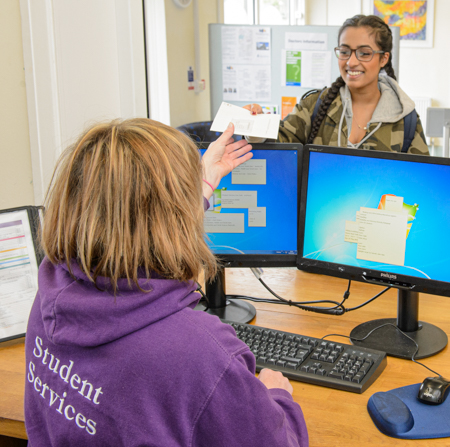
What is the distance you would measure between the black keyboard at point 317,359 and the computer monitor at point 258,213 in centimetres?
19

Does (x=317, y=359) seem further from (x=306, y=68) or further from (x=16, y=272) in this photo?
(x=306, y=68)

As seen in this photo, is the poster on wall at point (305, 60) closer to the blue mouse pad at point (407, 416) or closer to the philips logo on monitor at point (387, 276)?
the philips logo on monitor at point (387, 276)

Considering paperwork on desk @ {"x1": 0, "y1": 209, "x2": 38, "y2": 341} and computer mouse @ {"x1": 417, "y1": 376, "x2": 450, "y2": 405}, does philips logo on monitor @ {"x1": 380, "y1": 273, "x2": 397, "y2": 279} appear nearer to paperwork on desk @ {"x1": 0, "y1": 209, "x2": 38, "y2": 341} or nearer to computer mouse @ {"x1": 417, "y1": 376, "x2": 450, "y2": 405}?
computer mouse @ {"x1": 417, "y1": 376, "x2": 450, "y2": 405}

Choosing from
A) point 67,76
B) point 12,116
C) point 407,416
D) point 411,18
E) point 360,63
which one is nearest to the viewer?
point 407,416

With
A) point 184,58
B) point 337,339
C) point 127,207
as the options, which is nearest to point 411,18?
point 184,58

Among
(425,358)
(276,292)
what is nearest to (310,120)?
(276,292)

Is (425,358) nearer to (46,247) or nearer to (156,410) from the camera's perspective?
(156,410)

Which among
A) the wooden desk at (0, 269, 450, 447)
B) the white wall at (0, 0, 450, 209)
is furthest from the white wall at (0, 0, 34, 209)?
the wooden desk at (0, 269, 450, 447)

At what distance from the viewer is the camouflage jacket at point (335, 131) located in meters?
2.00

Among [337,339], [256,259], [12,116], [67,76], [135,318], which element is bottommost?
[337,339]

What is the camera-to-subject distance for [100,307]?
0.70 meters

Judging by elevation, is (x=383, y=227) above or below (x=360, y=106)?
below

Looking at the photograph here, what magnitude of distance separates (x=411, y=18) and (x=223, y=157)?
645 cm

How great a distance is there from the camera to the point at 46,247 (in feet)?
2.61
